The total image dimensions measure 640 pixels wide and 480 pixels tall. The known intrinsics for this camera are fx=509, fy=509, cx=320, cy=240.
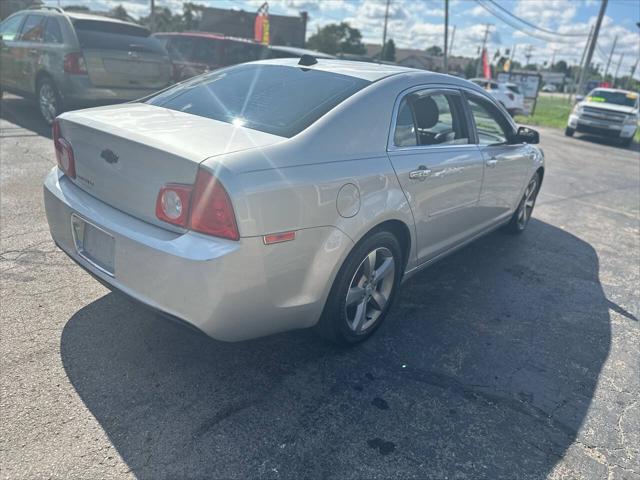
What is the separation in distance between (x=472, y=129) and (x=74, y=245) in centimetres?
298

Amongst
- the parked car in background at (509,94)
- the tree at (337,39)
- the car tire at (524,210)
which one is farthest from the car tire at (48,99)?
the tree at (337,39)

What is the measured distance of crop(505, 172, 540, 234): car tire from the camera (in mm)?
5494

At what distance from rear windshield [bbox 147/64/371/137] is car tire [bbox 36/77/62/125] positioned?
4.99m

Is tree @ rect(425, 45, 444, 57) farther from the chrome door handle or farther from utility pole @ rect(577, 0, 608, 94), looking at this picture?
the chrome door handle

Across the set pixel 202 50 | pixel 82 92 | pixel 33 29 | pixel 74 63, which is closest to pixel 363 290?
pixel 82 92

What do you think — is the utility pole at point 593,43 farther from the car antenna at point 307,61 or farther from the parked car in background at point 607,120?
the car antenna at point 307,61

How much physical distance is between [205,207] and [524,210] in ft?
14.5

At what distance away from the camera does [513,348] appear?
11.1 feet

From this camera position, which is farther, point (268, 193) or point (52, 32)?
point (52, 32)

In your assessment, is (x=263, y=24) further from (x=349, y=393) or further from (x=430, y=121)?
(x=349, y=393)

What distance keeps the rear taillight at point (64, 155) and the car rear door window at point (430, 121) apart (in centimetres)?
189

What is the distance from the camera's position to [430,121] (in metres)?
3.55

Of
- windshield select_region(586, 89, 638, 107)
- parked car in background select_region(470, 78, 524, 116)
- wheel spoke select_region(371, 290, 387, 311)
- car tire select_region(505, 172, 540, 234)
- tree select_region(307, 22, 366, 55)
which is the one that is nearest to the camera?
wheel spoke select_region(371, 290, 387, 311)

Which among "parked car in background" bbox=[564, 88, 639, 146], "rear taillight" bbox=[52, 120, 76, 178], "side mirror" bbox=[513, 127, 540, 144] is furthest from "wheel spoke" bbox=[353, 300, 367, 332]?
"parked car in background" bbox=[564, 88, 639, 146]
